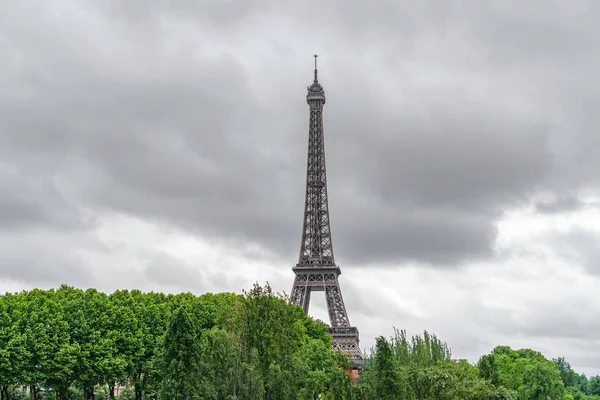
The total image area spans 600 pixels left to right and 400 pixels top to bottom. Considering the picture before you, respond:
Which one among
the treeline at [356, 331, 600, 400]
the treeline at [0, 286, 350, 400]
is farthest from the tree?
the treeline at [356, 331, 600, 400]

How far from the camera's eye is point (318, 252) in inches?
6235

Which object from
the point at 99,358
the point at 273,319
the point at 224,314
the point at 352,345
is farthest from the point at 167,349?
the point at 352,345

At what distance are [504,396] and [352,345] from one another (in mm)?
79805

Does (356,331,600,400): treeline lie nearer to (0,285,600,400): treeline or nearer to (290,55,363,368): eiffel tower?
(0,285,600,400): treeline

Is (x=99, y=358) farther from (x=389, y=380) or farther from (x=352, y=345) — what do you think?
(x=352, y=345)

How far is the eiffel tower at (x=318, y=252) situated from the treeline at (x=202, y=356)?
34.0 metres

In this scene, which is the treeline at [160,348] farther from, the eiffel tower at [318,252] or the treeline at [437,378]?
the eiffel tower at [318,252]

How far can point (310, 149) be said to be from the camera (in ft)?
536

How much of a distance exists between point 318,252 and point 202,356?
364 feet

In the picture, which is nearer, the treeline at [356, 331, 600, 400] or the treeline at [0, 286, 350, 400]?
the treeline at [0, 286, 350, 400]

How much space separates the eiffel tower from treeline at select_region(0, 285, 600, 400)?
34.0m

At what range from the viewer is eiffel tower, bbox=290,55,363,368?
150013 mm

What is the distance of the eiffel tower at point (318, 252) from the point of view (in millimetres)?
150013

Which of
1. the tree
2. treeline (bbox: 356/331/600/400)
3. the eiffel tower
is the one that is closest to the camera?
the tree
